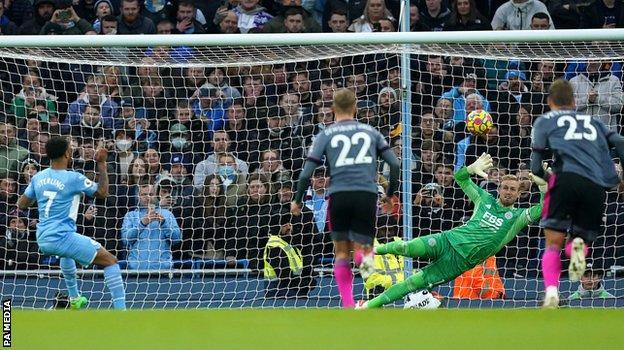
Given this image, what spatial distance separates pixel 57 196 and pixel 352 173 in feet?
12.1

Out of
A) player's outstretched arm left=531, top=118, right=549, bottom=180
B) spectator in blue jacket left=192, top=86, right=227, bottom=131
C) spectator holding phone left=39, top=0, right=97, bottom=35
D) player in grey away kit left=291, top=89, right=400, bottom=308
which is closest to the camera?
player's outstretched arm left=531, top=118, right=549, bottom=180

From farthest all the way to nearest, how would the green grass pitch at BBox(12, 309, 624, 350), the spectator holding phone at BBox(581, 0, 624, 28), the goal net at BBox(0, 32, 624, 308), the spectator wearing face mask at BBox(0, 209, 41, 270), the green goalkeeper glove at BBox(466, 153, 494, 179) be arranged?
the spectator holding phone at BBox(581, 0, 624, 28) → the spectator wearing face mask at BBox(0, 209, 41, 270) → the goal net at BBox(0, 32, 624, 308) → the green goalkeeper glove at BBox(466, 153, 494, 179) → the green grass pitch at BBox(12, 309, 624, 350)

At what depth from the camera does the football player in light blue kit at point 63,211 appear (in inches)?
534

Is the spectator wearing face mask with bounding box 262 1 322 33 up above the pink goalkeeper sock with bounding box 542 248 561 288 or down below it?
above

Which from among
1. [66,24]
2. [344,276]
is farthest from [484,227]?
[66,24]

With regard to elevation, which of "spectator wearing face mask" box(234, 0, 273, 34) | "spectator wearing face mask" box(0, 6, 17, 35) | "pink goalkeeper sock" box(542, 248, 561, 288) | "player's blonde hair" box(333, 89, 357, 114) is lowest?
"pink goalkeeper sock" box(542, 248, 561, 288)

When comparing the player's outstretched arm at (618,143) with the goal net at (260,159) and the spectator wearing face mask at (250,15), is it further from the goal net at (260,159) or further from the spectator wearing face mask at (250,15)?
the spectator wearing face mask at (250,15)

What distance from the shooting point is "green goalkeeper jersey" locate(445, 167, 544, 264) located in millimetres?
13758

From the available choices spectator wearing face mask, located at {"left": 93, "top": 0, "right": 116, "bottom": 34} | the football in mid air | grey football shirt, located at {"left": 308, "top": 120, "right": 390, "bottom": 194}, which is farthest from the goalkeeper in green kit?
spectator wearing face mask, located at {"left": 93, "top": 0, "right": 116, "bottom": 34}

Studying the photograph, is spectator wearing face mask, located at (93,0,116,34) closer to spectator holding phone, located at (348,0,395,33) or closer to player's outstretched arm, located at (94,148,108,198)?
spectator holding phone, located at (348,0,395,33)

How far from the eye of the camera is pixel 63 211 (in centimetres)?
1371

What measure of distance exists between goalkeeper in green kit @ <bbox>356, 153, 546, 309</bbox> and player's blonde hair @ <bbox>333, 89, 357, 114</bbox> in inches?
106

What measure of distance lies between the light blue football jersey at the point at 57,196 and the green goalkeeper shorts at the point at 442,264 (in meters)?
3.31

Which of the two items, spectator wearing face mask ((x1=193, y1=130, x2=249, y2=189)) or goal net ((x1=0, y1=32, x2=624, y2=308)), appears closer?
goal net ((x1=0, y1=32, x2=624, y2=308))
